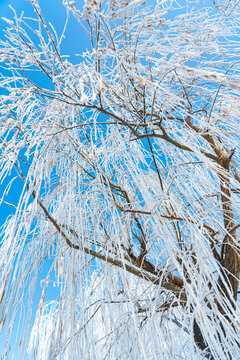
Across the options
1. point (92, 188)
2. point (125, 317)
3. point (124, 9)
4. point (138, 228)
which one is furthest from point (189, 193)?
point (124, 9)

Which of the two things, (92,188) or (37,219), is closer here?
(37,219)

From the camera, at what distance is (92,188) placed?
1.19 m

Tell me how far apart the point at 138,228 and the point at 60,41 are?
2.38 feet

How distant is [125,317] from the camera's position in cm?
91

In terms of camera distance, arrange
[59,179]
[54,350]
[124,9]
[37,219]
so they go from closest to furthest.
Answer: [124,9], [54,350], [37,219], [59,179]

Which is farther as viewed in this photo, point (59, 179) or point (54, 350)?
point (59, 179)

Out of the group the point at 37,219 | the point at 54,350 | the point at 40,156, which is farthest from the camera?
the point at 37,219

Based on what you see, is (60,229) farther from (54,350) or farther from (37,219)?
(54,350)

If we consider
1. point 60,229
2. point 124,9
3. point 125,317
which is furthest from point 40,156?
point 125,317

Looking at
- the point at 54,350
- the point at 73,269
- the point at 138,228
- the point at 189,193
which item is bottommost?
the point at 54,350

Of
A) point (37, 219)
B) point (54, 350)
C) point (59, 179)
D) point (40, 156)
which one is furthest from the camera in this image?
point (59, 179)

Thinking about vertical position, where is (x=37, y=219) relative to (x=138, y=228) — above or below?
above

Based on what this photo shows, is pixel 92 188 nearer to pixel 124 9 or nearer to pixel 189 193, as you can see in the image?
pixel 189 193

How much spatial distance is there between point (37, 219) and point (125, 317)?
1.58ft
